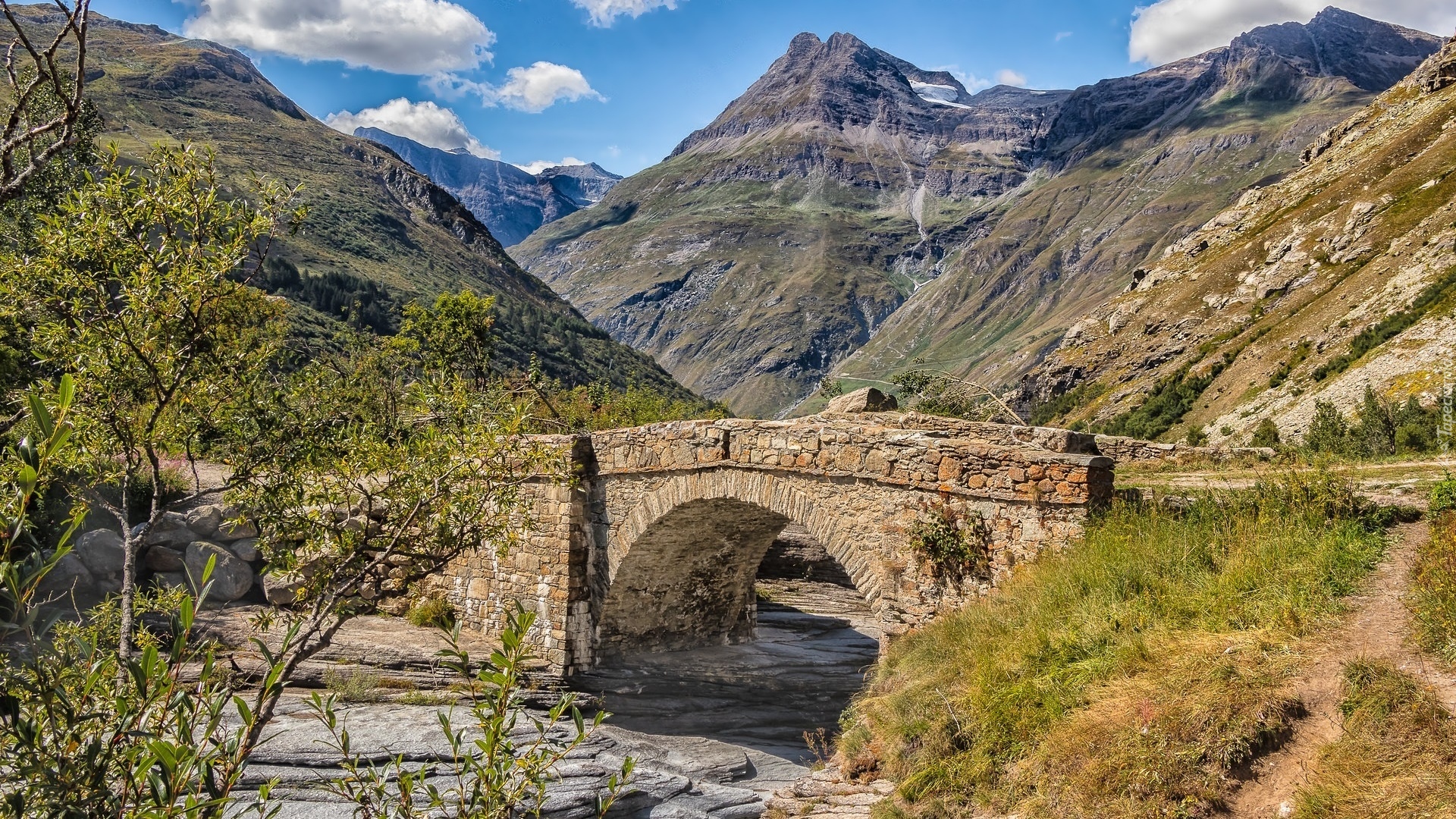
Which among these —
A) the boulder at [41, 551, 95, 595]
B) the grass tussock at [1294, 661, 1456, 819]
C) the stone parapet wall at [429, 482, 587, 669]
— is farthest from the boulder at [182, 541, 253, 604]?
the grass tussock at [1294, 661, 1456, 819]

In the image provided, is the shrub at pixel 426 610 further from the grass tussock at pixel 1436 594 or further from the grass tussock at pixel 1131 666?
the grass tussock at pixel 1436 594

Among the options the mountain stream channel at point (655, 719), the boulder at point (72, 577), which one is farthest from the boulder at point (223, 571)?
the boulder at point (72, 577)

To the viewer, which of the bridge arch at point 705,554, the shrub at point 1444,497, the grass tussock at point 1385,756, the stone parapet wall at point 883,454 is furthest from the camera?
the bridge arch at point 705,554

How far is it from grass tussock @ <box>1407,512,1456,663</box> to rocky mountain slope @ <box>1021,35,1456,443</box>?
22.2 metres

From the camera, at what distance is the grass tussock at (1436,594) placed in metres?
5.49

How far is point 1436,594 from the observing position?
5.73 metres

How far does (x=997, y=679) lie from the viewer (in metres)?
7.87

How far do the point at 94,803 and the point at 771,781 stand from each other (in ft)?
32.9

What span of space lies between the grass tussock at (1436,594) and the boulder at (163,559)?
16.6 meters

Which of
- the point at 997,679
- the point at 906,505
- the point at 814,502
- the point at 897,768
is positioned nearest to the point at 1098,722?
the point at 997,679

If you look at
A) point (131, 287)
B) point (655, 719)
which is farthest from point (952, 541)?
point (131, 287)

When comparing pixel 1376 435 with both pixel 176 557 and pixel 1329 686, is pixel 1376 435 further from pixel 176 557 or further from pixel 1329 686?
pixel 176 557

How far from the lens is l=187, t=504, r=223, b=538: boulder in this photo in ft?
50.1

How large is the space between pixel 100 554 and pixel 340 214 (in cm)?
8701
